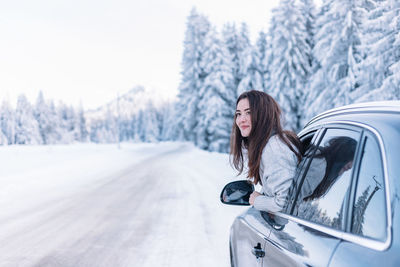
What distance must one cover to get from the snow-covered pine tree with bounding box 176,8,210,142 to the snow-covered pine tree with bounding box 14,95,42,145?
57664 mm

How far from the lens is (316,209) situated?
1.84m

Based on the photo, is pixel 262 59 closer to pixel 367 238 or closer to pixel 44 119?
pixel 367 238

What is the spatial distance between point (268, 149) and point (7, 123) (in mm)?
95989

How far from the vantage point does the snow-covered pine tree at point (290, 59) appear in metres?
28.9

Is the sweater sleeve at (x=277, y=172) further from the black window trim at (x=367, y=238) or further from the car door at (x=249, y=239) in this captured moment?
the black window trim at (x=367, y=238)

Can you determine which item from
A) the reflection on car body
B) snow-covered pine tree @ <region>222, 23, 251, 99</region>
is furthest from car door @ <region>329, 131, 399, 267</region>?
snow-covered pine tree @ <region>222, 23, 251, 99</region>

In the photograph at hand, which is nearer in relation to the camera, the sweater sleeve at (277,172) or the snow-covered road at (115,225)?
the sweater sleeve at (277,172)

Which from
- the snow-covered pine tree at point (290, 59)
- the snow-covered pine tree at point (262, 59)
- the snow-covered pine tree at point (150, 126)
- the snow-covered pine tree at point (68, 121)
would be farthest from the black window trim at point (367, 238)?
the snow-covered pine tree at point (150, 126)

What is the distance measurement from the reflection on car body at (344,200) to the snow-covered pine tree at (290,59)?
2746cm

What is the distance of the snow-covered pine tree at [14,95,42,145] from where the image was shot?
271 feet

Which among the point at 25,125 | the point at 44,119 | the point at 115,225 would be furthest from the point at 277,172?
the point at 44,119

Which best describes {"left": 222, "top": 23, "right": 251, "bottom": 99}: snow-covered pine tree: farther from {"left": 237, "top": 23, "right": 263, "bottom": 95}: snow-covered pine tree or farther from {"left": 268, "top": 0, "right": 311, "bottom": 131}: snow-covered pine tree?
{"left": 268, "top": 0, "right": 311, "bottom": 131}: snow-covered pine tree

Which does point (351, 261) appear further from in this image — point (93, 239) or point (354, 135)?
point (93, 239)

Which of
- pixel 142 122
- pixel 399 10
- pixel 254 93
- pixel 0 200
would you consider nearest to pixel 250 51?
pixel 399 10
